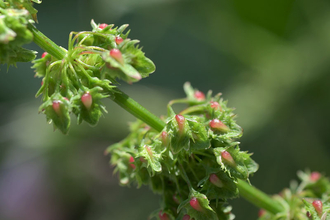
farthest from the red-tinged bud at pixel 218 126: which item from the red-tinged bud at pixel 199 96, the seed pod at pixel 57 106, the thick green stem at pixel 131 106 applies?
the seed pod at pixel 57 106

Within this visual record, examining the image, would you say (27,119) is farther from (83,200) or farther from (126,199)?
(126,199)

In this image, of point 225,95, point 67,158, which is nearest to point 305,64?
point 225,95

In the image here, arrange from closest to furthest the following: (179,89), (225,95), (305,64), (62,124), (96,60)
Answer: (62,124) → (96,60) → (305,64) → (225,95) → (179,89)

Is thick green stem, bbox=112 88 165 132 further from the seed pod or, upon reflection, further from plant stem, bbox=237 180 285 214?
plant stem, bbox=237 180 285 214

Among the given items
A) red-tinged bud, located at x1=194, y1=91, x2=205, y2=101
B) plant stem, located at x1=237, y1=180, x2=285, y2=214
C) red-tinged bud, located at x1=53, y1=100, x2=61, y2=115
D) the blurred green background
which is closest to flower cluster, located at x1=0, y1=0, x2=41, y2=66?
red-tinged bud, located at x1=53, y1=100, x2=61, y2=115

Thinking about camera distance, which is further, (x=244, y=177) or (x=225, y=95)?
(x=225, y=95)

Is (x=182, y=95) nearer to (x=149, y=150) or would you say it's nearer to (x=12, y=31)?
(x=149, y=150)

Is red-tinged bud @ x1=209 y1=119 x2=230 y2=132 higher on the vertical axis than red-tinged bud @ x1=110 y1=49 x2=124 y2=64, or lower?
lower
